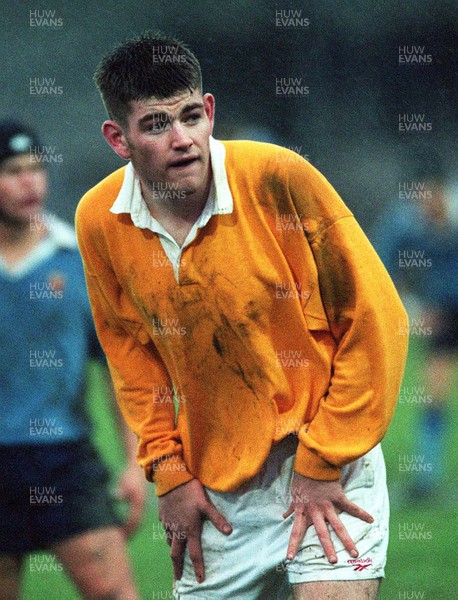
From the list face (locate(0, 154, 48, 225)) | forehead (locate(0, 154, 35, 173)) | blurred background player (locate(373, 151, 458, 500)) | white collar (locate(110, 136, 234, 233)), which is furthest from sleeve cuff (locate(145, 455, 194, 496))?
blurred background player (locate(373, 151, 458, 500))

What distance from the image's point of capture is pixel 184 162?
7.40 feet

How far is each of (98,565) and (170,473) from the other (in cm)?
87

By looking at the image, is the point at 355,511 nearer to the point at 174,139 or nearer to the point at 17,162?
the point at 174,139

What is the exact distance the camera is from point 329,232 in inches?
86.4

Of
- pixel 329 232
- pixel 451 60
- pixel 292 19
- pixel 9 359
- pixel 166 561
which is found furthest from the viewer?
pixel 451 60

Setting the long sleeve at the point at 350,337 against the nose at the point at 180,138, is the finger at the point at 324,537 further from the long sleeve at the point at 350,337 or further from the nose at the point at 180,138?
the nose at the point at 180,138

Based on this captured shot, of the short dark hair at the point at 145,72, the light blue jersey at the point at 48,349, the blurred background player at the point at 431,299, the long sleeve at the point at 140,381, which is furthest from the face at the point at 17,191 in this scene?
the blurred background player at the point at 431,299

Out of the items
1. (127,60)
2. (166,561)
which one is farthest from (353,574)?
(166,561)

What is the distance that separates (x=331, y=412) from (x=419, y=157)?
4.80 metres

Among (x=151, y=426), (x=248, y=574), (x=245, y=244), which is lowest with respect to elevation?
(x=248, y=574)

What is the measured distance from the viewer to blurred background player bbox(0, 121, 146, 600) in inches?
127

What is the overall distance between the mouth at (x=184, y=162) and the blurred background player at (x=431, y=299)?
8.78 ft

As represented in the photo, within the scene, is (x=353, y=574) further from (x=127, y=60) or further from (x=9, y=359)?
(x=9, y=359)

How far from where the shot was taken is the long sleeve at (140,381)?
2.42m
